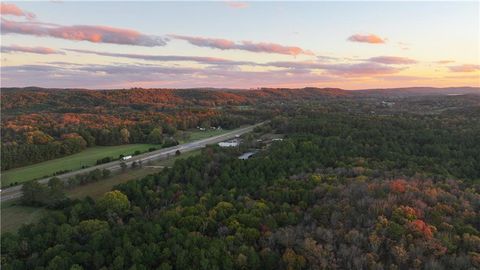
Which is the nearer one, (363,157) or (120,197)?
(120,197)

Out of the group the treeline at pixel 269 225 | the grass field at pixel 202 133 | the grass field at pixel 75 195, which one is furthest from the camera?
the grass field at pixel 202 133

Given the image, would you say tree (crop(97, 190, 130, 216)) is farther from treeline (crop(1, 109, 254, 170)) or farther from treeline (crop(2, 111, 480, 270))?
treeline (crop(1, 109, 254, 170))

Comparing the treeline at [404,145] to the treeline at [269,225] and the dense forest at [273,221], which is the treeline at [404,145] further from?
the treeline at [269,225]

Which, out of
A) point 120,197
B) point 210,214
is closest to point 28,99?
point 120,197

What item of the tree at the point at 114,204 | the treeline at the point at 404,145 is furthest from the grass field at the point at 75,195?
the treeline at the point at 404,145

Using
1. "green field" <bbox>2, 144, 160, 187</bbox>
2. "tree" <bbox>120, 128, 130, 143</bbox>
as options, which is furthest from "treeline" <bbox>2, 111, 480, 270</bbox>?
"tree" <bbox>120, 128, 130, 143</bbox>

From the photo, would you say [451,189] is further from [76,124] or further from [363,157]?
[76,124]
